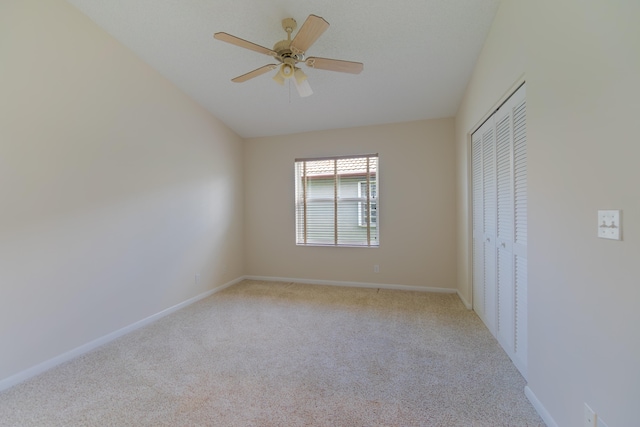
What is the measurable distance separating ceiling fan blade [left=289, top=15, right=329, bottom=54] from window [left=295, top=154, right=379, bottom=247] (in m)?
2.37

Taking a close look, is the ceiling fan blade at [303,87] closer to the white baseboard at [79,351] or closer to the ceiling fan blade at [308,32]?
the ceiling fan blade at [308,32]

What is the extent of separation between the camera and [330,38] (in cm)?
259

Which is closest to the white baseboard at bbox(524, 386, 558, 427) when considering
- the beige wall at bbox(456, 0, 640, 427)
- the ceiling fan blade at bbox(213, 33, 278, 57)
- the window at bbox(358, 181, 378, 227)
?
the beige wall at bbox(456, 0, 640, 427)

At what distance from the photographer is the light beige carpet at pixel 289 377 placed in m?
1.67

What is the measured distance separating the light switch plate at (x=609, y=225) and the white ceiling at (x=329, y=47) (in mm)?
2016

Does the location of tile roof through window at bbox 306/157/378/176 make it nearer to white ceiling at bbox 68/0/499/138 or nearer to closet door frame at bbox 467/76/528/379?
white ceiling at bbox 68/0/499/138

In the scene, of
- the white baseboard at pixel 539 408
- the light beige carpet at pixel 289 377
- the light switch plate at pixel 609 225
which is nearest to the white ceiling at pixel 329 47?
the light switch plate at pixel 609 225

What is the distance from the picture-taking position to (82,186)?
2.48 m

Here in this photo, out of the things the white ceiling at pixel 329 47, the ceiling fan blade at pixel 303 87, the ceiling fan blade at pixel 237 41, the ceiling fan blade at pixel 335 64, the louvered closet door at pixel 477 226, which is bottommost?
the louvered closet door at pixel 477 226

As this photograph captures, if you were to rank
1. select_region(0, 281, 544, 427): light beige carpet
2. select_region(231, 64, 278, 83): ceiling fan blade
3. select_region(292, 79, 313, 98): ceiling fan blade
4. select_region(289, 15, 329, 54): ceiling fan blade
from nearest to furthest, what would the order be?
select_region(0, 281, 544, 427): light beige carpet → select_region(289, 15, 329, 54): ceiling fan blade → select_region(231, 64, 278, 83): ceiling fan blade → select_region(292, 79, 313, 98): ceiling fan blade

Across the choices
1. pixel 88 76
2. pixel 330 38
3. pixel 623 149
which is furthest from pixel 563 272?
pixel 88 76

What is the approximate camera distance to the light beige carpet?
167 cm

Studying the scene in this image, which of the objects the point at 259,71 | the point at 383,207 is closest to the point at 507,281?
the point at 383,207

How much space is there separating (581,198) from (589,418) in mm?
996
